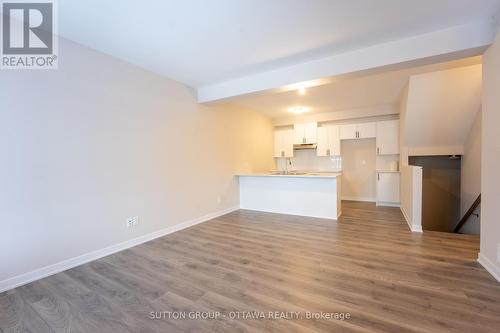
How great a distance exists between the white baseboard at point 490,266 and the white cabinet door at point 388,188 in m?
3.05

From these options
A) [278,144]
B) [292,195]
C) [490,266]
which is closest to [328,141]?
[278,144]

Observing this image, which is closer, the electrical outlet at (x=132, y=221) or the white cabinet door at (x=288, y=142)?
the electrical outlet at (x=132, y=221)

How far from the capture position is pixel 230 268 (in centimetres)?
244

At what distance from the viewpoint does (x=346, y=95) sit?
4660mm

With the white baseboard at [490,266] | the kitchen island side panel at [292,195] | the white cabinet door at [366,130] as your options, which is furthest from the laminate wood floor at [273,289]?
the white cabinet door at [366,130]

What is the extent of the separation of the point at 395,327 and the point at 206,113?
4165 mm

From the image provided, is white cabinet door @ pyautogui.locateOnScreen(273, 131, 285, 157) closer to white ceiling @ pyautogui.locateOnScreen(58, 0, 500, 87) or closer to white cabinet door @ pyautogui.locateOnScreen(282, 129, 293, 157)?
white cabinet door @ pyautogui.locateOnScreen(282, 129, 293, 157)

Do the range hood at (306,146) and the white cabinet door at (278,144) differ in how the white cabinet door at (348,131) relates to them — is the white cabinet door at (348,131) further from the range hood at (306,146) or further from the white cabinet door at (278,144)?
the white cabinet door at (278,144)

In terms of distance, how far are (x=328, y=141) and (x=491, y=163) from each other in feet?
13.3

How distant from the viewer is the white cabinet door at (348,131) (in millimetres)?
5879

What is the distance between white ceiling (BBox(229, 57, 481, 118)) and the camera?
3.52 meters

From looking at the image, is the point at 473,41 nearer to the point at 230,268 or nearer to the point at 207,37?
the point at 207,37

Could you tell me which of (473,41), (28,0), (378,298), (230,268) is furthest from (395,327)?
(28,0)

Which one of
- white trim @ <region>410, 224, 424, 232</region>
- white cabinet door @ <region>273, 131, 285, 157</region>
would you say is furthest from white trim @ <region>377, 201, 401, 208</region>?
white cabinet door @ <region>273, 131, 285, 157</region>
